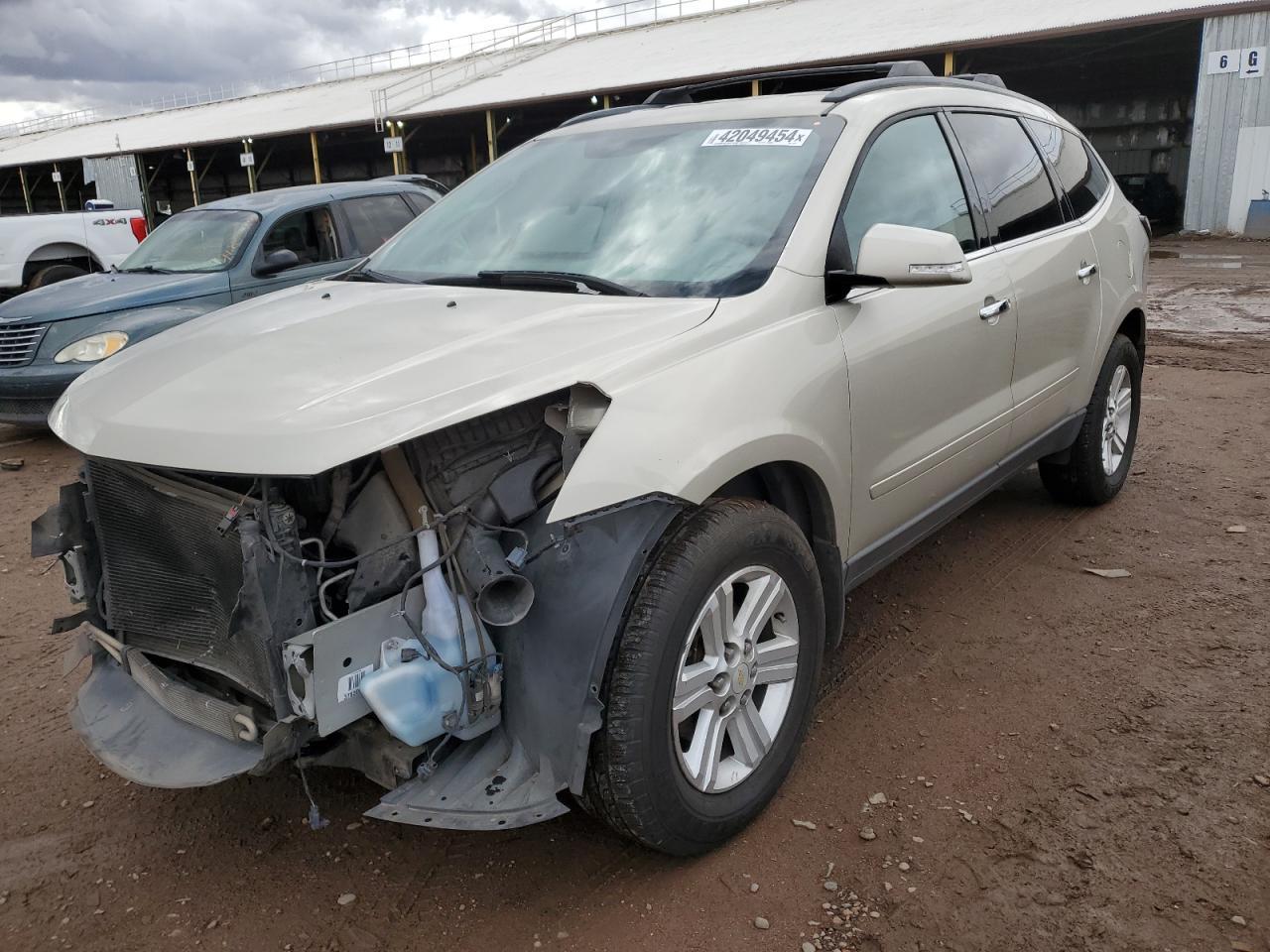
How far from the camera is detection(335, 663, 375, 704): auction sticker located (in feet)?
6.93

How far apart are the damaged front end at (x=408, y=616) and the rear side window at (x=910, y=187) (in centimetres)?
129

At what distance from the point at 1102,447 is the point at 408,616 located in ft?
12.3

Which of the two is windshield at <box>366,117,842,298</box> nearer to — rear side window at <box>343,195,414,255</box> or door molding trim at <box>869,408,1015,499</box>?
door molding trim at <box>869,408,1015,499</box>

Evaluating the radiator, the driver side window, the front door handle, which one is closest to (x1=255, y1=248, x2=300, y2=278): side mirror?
the driver side window

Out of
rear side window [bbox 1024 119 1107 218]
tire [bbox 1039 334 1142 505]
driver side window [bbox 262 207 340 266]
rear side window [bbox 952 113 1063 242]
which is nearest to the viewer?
rear side window [bbox 952 113 1063 242]

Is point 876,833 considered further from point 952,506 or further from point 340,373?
point 340,373

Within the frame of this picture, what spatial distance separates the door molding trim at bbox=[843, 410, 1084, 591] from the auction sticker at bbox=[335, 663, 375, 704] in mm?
1475

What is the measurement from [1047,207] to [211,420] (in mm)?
3390

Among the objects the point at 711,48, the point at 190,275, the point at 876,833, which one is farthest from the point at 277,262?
the point at 711,48

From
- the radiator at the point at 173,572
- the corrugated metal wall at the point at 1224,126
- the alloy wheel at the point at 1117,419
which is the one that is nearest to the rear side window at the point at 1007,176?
the alloy wheel at the point at 1117,419

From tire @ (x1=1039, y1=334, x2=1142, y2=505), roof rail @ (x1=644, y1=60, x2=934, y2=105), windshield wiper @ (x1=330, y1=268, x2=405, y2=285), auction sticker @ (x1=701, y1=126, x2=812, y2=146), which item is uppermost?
roof rail @ (x1=644, y1=60, x2=934, y2=105)

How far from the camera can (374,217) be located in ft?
26.3

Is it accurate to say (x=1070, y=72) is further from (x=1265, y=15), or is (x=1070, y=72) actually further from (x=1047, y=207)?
(x=1047, y=207)

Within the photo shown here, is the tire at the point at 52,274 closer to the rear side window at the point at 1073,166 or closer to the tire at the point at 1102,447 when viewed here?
the rear side window at the point at 1073,166
